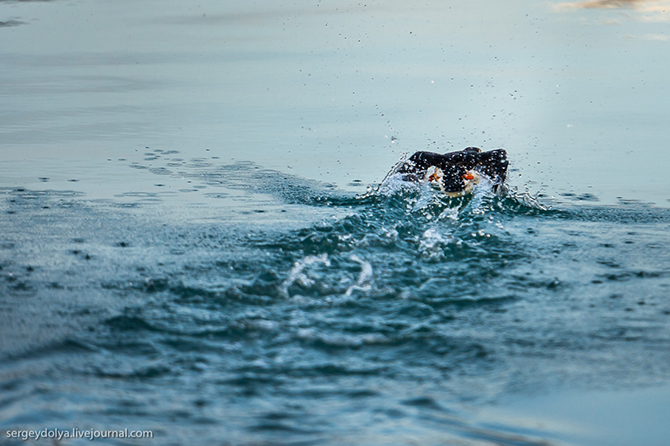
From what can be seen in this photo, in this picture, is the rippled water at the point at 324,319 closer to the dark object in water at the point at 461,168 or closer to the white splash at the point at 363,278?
the white splash at the point at 363,278

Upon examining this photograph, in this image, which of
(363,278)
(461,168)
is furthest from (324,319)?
(461,168)

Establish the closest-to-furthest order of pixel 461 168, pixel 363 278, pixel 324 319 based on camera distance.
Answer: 1. pixel 324 319
2. pixel 363 278
3. pixel 461 168

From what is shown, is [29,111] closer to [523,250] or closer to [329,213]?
[329,213]

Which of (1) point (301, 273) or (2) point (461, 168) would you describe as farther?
(2) point (461, 168)

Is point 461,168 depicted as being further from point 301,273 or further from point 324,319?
point 324,319

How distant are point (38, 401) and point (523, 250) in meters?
4.82

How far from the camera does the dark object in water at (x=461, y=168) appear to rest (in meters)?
9.09

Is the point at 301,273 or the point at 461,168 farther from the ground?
the point at 461,168

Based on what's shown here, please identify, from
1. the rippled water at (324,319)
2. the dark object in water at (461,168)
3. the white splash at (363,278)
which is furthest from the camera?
the dark object in water at (461,168)

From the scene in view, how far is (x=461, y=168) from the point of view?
912 centimetres

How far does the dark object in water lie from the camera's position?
29.8ft

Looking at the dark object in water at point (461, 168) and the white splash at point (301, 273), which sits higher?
the dark object in water at point (461, 168)

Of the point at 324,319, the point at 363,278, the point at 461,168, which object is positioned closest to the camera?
the point at 324,319

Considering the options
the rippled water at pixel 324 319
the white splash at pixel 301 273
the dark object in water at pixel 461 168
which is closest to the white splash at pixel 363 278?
the rippled water at pixel 324 319
